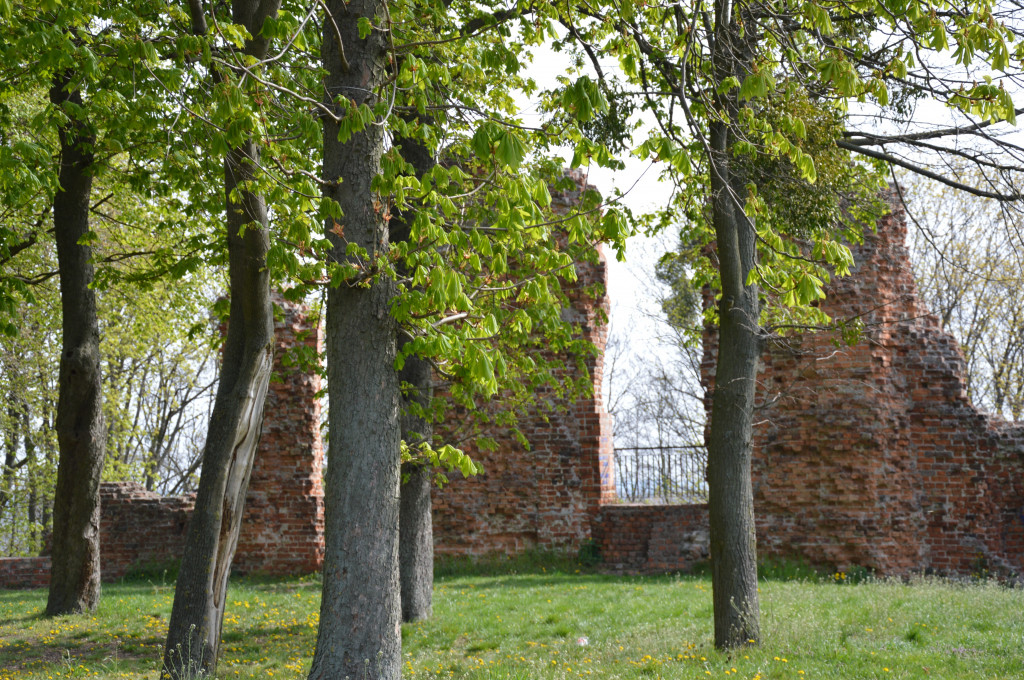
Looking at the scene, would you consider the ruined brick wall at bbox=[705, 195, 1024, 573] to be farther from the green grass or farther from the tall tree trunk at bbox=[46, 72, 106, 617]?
the tall tree trunk at bbox=[46, 72, 106, 617]

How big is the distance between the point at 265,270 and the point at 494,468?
7.20 m

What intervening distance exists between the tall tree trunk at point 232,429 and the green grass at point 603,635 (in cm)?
55

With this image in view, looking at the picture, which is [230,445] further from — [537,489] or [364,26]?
[537,489]

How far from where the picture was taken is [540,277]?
5371 millimetres

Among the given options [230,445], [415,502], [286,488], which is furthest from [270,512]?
[230,445]

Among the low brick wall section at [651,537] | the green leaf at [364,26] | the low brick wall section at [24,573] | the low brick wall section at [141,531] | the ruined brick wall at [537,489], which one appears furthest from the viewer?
the low brick wall section at [141,531]

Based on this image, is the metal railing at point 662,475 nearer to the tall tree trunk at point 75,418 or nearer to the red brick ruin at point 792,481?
the red brick ruin at point 792,481

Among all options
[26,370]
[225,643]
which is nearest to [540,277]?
[225,643]

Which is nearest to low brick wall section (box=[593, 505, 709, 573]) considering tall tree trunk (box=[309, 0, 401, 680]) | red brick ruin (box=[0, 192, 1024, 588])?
red brick ruin (box=[0, 192, 1024, 588])

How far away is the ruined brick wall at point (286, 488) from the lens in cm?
1299

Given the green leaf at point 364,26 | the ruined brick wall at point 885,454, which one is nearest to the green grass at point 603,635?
the ruined brick wall at point 885,454

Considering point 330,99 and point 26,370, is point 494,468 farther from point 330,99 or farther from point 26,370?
point 26,370

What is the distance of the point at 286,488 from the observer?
43.2ft

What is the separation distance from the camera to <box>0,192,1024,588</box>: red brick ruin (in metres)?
10.8
